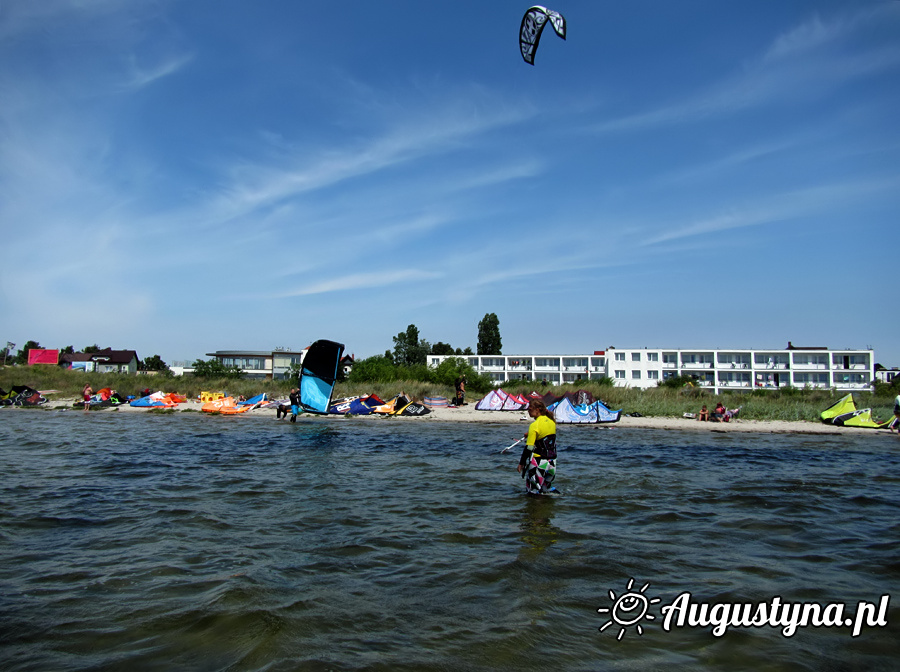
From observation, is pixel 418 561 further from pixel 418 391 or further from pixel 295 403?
pixel 418 391

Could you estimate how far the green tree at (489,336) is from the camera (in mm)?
94688

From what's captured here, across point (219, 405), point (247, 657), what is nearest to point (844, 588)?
Result: point (247, 657)

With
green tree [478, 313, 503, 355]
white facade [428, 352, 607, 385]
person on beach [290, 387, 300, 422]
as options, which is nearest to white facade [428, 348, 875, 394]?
white facade [428, 352, 607, 385]

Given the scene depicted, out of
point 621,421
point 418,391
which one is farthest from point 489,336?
point 621,421

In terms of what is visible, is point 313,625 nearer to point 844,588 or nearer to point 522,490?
point 844,588

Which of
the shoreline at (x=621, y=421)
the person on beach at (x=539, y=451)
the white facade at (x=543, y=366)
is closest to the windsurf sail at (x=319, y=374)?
the shoreline at (x=621, y=421)

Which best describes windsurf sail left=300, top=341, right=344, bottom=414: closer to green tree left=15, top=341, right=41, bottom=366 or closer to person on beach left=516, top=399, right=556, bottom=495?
person on beach left=516, top=399, right=556, bottom=495

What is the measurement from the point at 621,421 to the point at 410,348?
6601 cm

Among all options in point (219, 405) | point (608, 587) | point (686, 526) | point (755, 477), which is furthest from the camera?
point (219, 405)

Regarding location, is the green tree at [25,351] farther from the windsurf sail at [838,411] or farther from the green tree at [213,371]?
the windsurf sail at [838,411]

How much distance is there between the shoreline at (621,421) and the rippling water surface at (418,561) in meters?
11.5

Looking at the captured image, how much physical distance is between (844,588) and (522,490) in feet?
20.3

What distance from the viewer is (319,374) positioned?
2791cm

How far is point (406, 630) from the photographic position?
520 centimetres
